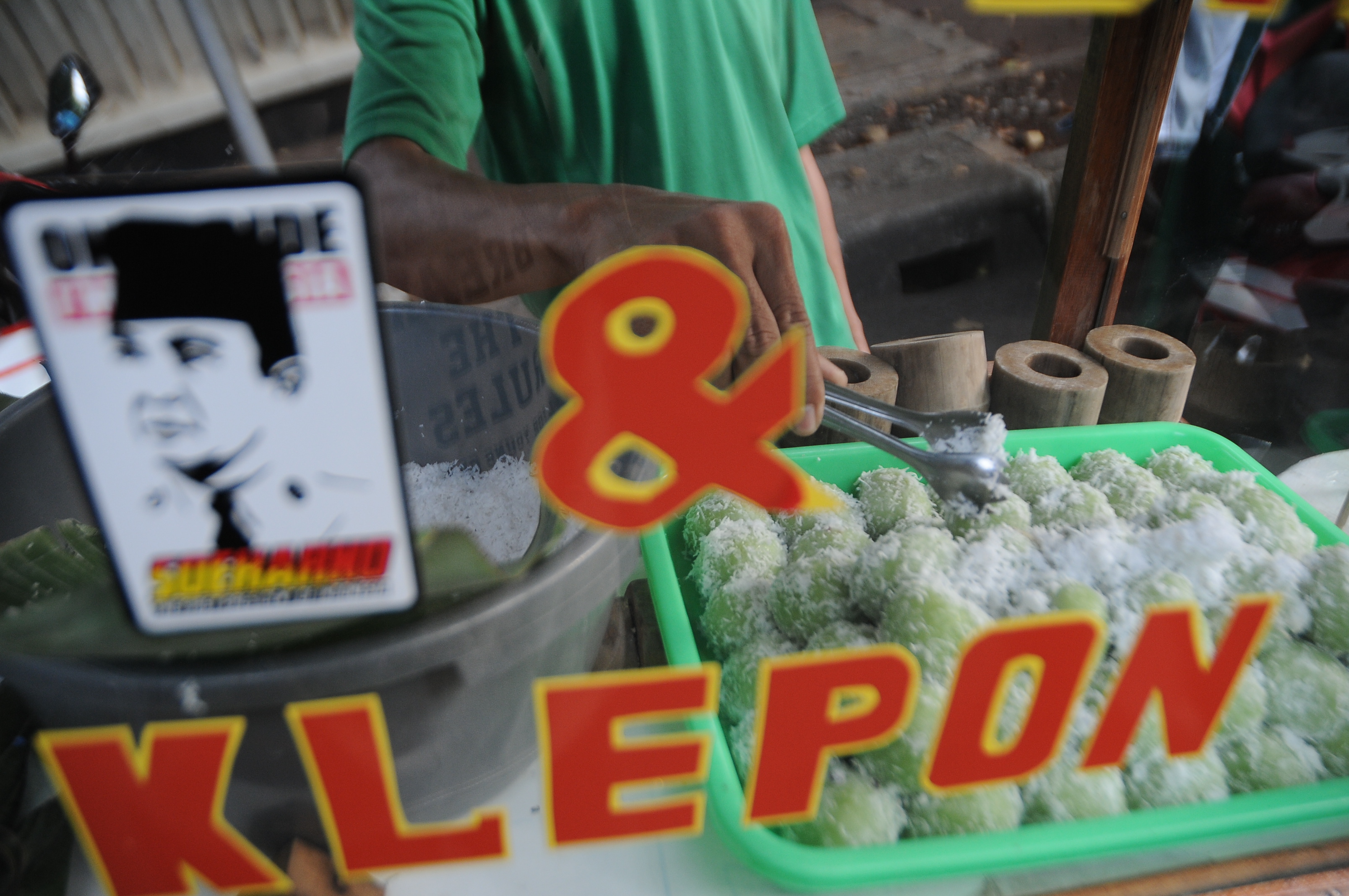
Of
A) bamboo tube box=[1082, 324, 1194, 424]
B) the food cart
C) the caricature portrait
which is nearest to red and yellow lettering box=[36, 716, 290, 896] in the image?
the food cart

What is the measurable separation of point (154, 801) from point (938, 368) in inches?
31.8

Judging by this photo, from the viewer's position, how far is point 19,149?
0.33m

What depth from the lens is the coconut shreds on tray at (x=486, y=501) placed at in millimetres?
601

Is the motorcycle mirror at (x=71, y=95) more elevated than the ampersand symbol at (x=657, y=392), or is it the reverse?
the motorcycle mirror at (x=71, y=95)

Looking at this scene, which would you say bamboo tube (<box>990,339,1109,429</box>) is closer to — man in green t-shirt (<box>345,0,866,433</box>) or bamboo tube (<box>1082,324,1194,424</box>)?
bamboo tube (<box>1082,324,1194,424</box>)

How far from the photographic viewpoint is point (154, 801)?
0.45 metres

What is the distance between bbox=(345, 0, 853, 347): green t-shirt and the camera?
0.43 metres

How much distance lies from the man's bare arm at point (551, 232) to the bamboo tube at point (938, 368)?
463mm

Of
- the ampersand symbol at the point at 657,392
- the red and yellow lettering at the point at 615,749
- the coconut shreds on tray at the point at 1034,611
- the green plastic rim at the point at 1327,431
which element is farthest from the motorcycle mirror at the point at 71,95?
the green plastic rim at the point at 1327,431

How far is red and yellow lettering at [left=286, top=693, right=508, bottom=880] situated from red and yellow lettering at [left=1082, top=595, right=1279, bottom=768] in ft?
1.46

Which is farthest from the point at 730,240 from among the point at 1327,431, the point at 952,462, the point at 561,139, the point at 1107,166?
the point at 1327,431

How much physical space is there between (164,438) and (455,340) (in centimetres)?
32

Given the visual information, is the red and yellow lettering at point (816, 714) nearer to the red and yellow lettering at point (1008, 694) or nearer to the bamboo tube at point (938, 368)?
the red and yellow lettering at point (1008, 694)

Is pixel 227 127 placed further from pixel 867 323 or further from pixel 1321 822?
pixel 867 323
